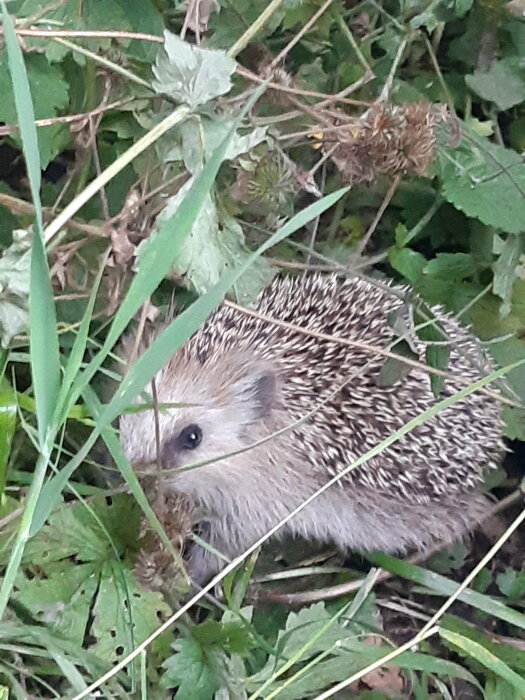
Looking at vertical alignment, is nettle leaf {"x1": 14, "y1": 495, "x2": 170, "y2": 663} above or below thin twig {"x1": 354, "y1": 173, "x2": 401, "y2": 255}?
below

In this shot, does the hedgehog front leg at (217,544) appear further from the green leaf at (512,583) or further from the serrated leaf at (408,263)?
the serrated leaf at (408,263)

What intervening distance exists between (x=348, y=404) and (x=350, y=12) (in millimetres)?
976

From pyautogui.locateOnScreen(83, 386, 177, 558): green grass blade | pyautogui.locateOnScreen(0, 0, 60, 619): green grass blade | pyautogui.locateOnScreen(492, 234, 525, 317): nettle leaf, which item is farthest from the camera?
pyautogui.locateOnScreen(492, 234, 525, 317): nettle leaf

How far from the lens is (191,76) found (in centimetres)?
152

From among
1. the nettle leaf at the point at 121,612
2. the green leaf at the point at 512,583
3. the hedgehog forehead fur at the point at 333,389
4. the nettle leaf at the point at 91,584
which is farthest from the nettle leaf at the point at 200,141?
the green leaf at the point at 512,583

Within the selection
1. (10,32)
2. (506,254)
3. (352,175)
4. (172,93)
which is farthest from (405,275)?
(10,32)

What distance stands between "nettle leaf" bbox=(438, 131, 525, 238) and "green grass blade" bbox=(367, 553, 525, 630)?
889 millimetres

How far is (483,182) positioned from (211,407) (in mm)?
840

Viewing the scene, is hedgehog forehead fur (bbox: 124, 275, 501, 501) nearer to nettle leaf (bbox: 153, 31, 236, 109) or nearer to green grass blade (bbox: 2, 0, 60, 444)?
nettle leaf (bbox: 153, 31, 236, 109)

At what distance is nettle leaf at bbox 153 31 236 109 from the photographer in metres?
1.51

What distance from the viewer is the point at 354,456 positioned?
2074 millimetres

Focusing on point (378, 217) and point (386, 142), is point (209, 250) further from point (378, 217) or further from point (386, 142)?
point (378, 217)

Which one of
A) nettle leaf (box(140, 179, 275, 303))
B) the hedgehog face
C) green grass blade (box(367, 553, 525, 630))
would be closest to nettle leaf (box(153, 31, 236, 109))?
nettle leaf (box(140, 179, 275, 303))

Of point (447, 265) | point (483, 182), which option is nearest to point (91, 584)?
point (447, 265)
